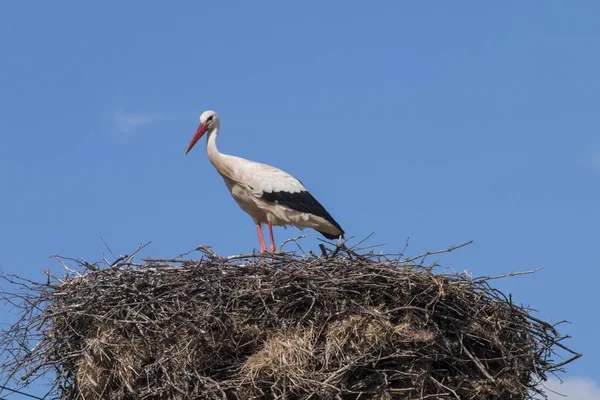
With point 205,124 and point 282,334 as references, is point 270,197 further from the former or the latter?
point 282,334

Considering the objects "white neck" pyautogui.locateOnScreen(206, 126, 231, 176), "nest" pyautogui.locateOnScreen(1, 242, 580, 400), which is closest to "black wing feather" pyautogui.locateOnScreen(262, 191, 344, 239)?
"white neck" pyautogui.locateOnScreen(206, 126, 231, 176)

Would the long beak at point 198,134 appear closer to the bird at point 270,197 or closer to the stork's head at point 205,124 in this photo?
the stork's head at point 205,124

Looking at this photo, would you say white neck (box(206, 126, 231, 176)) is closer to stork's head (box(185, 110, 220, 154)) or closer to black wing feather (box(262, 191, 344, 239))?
stork's head (box(185, 110, 220, 154))

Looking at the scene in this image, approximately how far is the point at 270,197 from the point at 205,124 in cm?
107

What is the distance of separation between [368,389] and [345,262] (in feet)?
2.97

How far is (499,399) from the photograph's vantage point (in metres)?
7.39

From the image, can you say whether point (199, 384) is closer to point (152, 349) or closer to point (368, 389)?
point (152, 349)

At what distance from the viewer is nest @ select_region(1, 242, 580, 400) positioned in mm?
7129

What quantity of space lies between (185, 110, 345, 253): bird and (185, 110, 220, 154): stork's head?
0.71 feet

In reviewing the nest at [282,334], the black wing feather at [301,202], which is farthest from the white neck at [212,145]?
the nest at [282,334]

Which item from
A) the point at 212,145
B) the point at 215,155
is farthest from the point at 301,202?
the point at 212,145

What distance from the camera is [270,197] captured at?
9.88 meters

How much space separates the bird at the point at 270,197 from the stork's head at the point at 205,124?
0.22 metres

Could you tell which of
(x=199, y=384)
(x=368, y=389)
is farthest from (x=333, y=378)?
(x=199, y=384)
